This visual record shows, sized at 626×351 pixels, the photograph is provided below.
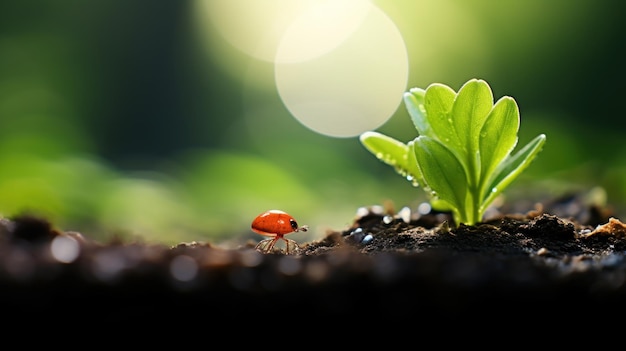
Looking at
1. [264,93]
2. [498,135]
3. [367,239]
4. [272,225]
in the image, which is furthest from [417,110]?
[264,93]

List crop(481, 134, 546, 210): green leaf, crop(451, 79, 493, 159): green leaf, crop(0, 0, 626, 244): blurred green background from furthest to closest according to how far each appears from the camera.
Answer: crop(0, 0, 626, 244): blurred green background
crop(481, 134, 546, 210): green leaf
crop(451, 79, 493, 159): green leaf

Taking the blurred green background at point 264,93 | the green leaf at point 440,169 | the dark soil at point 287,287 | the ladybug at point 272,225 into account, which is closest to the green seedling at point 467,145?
the green leaf at point 440,169

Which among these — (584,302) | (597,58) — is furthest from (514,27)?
(584,302)

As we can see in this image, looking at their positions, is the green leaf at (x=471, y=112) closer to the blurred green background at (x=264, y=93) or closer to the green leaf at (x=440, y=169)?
the green leaf at (x=440, y=169)

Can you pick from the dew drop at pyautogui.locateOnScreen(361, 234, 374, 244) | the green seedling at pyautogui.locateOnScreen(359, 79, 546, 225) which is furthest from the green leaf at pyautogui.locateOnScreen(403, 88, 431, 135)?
the dew drop at pyautogui.locateOnScreen(361, 234, 374, 244)

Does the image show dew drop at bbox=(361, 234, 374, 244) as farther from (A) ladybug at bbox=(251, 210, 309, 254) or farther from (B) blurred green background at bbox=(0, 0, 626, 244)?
(B) blurred green background at bbox=(0, 0, 626, 244)

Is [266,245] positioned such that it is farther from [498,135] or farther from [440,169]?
[498,135]
